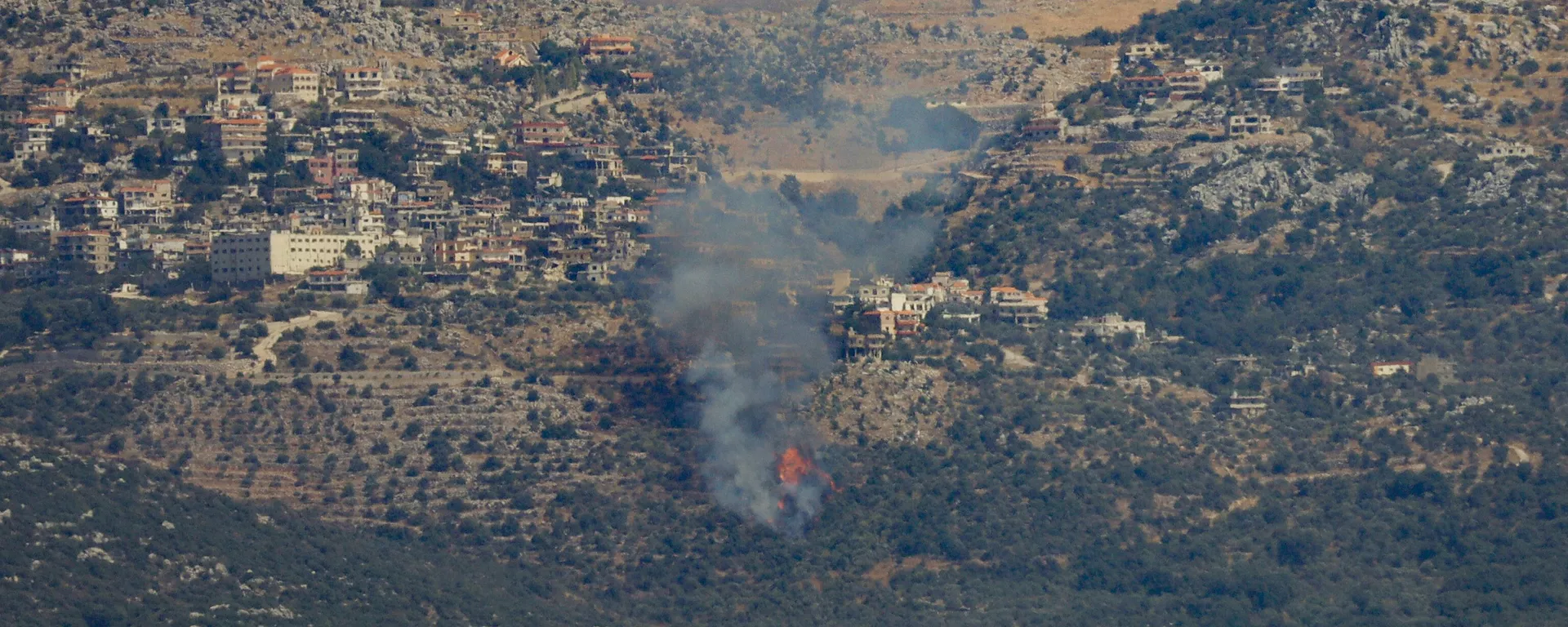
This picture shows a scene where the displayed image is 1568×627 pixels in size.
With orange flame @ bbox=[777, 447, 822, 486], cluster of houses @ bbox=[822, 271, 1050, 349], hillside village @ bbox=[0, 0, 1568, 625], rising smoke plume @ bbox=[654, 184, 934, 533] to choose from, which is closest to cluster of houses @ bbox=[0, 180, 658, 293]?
hillside village @ bbox=[0, 0, 1568, 625]

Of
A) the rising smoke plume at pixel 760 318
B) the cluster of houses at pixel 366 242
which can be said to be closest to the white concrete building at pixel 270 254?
the cluster of houses at pixel 366 242

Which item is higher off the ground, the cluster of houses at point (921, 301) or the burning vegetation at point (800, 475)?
the cluster of houses at point (921, 301)

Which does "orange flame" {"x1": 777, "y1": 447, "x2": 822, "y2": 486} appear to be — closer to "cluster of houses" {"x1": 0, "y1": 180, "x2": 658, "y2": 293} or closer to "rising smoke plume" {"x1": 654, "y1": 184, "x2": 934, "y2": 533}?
"rising smoke plume" {"x1": 654, "y1": 184, "x2": 934, "y2": 533}

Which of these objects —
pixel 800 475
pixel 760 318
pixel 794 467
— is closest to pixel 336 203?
pixel 760 318

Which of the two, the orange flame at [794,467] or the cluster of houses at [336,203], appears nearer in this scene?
the orange flame at [794,467]

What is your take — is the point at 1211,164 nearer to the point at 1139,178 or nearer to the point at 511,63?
the point at 1139,178

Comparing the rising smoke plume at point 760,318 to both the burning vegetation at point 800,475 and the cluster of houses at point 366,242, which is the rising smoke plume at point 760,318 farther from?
the cluster of houses at point 366,242

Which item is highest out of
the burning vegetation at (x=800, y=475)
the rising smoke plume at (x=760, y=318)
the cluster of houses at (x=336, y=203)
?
the cluster of houses at (x=336, y=203)

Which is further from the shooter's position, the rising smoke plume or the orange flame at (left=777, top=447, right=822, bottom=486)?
the orange flame at (left=777, top=447, right=822, bottom=486)

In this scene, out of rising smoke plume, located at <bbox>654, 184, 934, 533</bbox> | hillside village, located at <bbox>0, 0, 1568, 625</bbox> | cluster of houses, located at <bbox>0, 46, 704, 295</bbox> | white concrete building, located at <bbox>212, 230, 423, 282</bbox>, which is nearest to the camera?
hillside village, located at <bbox>0, 0, 1568, 625</bbox>

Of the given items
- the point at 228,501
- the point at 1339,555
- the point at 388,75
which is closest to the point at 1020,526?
the point at 1339,555
